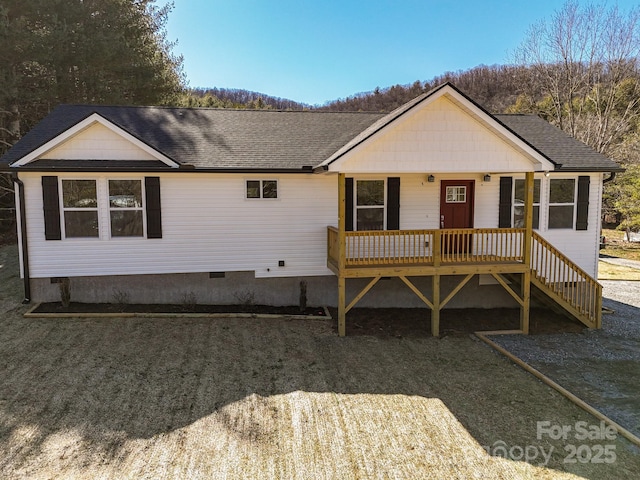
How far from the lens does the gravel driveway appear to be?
22.2ft

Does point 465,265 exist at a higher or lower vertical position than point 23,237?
lower

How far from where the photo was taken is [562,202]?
11562mm

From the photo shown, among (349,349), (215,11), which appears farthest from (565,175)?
(215,11)

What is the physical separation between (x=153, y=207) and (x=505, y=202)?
9146 millimetres

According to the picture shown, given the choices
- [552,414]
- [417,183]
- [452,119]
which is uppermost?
[452,119]

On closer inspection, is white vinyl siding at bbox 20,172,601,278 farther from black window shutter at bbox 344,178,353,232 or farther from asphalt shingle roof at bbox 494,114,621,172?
asphalt shingle roof at bbox 494,114,621,172

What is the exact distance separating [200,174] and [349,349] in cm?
545

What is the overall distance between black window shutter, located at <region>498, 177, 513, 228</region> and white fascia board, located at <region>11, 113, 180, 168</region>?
27.6 feet

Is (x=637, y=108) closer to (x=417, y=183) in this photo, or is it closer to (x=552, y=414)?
(x=417, y=183)

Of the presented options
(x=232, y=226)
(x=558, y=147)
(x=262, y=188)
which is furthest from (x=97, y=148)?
(x=558, y=147)

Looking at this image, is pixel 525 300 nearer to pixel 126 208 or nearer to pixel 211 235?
pixel 211 235

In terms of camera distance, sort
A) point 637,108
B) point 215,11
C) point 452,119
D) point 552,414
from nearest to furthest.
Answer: point 552,414 → point 452,119 → point 215,11 → point 637,108

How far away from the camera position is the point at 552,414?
632 centimetres

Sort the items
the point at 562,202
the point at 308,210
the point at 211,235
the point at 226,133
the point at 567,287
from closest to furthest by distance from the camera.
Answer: the point at 211,235
the point at 567,287
the point at 308,210
the point at 562,202
the point at 226,133
